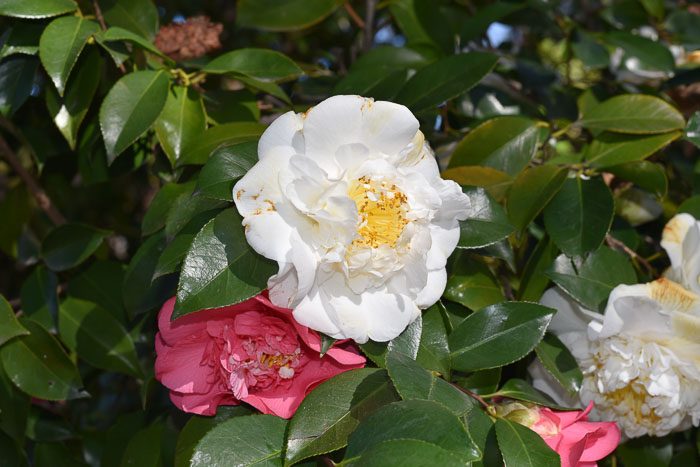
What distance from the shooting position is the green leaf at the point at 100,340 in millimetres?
1115

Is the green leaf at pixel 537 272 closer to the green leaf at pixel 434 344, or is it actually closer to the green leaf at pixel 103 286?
the green leaf at pixel 434 344

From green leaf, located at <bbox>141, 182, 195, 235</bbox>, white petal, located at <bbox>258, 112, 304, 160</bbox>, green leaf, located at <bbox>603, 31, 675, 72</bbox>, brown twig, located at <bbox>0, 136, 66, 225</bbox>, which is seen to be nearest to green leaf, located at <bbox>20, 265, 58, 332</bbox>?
brown twig, located at <bbox>0, 136, 66, 225</bbox>

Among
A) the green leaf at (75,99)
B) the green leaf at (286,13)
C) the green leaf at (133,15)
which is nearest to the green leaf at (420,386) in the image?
the green leaf at (75,99)

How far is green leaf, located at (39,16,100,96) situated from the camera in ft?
3.20

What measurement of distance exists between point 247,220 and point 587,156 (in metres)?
0.59

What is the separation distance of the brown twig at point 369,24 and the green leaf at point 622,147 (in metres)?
0.53

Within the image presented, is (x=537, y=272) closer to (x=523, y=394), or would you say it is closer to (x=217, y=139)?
(x=523, y=394)

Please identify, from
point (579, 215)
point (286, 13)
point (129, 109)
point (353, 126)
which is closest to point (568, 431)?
point (579, 215)

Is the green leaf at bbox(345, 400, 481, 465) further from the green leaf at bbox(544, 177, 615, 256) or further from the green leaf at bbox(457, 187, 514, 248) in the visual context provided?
the green leaf at bbox(544, 177, 615, 256)

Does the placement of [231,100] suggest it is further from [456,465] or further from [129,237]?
[456,465]

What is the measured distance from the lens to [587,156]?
3.79 feet

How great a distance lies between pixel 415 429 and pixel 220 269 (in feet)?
0.78

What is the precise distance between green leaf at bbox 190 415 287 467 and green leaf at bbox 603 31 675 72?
0.96 m

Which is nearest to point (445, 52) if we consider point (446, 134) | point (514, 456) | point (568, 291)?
point (446, 134)
